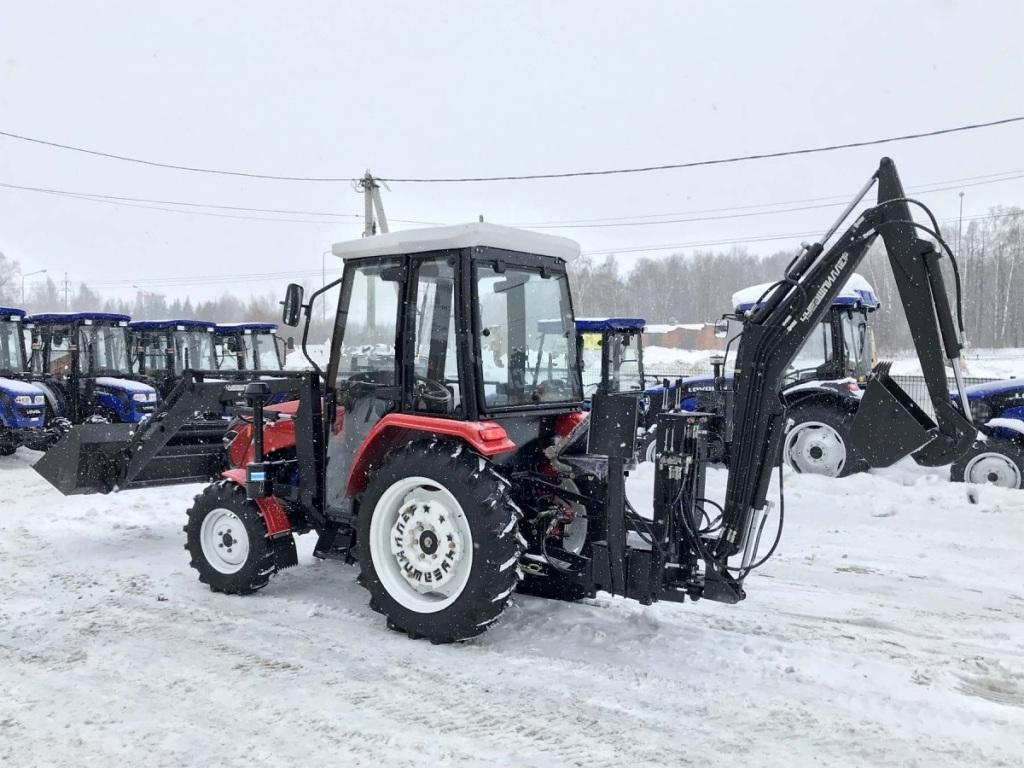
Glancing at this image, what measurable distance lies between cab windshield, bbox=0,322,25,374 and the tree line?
2356 centimetres

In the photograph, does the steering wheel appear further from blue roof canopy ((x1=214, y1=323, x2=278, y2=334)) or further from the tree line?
the tree line

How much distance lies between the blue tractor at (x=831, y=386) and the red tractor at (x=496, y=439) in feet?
16.6

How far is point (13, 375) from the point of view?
12469mm

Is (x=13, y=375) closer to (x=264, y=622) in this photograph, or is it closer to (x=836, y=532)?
(x=264, y=622)

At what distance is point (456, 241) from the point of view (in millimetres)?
4383

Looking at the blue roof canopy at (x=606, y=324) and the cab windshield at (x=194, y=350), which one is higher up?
the blue roof canopy at (x=606, y=324)

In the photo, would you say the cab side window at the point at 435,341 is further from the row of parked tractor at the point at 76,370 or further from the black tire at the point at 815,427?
the row of parked tractor at the point at 76,370

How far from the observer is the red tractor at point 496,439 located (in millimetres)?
4070

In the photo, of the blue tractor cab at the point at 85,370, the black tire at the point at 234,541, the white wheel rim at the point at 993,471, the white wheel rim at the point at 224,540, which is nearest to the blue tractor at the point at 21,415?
the blue tractor cab at the point at 85,370

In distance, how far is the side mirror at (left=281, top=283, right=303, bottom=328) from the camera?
4656 millimetres

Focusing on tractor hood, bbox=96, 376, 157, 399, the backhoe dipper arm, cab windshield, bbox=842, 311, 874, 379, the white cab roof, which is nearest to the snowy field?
the backhoe dipper arm

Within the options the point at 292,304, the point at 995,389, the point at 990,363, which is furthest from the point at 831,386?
the point at 990,363

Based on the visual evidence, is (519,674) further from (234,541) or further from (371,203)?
(371,203)

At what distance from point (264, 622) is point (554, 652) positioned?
1818mm
